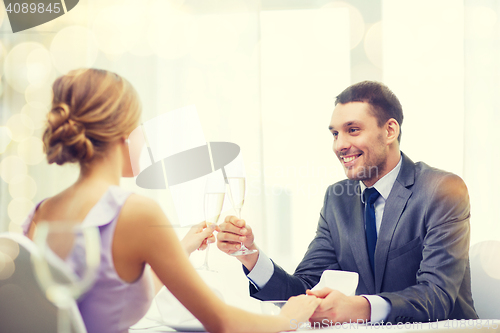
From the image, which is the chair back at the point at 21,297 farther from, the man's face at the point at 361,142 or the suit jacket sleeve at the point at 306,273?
the man's face at the point at 361,142

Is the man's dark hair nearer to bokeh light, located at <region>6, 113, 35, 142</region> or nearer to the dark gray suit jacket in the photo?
the dark gray suit jacket

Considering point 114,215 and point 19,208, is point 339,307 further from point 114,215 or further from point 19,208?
point 19,208

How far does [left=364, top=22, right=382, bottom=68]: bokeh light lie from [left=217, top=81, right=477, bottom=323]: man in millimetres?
413

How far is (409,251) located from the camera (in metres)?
1.13

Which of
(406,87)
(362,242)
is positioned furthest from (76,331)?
(406,87)

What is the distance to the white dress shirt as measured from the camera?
0.89m

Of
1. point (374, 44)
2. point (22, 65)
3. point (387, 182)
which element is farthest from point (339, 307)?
point (374, 44)

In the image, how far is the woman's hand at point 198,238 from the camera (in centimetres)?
95

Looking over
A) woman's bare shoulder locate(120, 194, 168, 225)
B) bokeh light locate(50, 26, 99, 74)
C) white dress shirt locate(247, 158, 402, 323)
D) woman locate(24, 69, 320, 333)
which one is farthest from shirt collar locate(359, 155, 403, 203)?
bokeh light locate(50, 26, 99, 74)

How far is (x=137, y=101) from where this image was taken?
0.72m

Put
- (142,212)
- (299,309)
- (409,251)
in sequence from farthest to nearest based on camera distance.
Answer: (409,251) < (299,309) < (142,212)

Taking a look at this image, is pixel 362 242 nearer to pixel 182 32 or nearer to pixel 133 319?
pixel 133 319

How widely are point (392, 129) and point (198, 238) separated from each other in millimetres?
865

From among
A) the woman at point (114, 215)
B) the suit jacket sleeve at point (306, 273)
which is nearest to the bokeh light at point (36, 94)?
the woman at point (114, 215)
